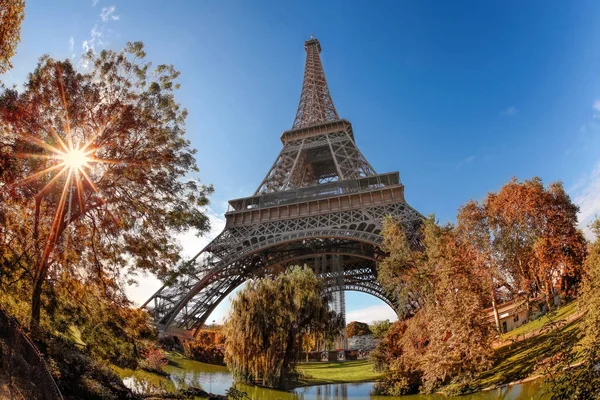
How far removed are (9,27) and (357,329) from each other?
5554 cm

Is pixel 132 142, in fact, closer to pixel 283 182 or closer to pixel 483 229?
pixel 483 229

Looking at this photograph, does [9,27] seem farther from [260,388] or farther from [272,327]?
[260,388]

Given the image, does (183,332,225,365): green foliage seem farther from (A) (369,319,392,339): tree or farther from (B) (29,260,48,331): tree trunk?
(B) (29,260,48,331): tree trunk

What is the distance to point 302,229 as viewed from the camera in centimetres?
2808

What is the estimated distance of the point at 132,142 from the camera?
29.8ft

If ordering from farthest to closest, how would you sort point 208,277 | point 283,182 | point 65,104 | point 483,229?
point 283,182 < point 208,277 < point 483,229 < point 65,104

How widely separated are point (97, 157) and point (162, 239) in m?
2.59

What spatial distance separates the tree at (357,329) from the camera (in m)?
54.3

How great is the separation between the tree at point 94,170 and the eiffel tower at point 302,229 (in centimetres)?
1556

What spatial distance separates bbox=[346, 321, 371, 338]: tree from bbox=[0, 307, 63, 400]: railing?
52.2 meters

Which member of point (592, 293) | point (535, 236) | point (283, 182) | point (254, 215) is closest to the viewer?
point (592, 293)

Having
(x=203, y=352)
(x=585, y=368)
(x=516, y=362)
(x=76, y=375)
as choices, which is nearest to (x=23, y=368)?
(x=76, y=375)

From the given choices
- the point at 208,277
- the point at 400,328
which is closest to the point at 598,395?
the point at 400,328

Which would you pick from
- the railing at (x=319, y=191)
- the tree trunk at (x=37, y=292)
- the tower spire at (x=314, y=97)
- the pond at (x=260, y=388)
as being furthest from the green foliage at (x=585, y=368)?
the tower spire at (x=314, y=97)
